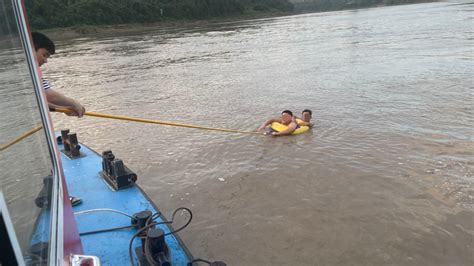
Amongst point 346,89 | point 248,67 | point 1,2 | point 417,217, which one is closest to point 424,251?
point 417,217

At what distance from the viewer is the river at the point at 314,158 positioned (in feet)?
15.6

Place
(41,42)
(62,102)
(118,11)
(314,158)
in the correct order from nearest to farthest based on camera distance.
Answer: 1. (41,42)
2. (62,102)
3. (314,158)
4. (118,11)

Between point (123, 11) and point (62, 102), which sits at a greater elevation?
point (123, 11)

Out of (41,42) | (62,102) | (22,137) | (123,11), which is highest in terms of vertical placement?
(123,11)

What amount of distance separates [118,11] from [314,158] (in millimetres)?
58006

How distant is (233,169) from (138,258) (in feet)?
12.9

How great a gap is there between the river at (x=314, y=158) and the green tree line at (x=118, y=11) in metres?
39.5

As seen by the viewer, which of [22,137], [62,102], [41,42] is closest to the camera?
[22,137]

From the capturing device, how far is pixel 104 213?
13.3 feet

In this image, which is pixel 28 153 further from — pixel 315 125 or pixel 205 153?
pixel 315 125

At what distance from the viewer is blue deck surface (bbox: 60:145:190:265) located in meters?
3.42

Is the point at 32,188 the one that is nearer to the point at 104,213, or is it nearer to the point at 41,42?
the point at 104,213

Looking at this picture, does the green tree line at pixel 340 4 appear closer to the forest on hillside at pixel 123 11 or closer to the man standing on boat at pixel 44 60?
the forest on hillside at pixel 123 11

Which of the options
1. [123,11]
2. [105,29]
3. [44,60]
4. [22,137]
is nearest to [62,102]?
[44,60]
